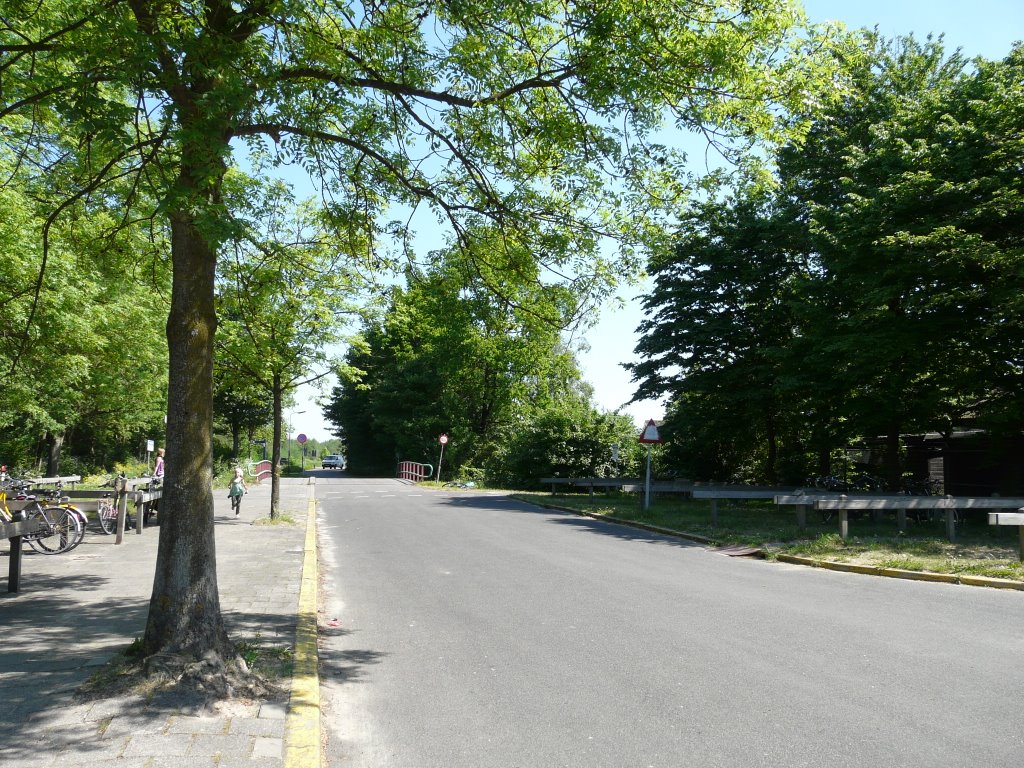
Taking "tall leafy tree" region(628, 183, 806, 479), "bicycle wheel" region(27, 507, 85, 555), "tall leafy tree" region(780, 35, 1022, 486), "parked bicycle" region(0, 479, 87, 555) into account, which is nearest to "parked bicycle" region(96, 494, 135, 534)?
"parked bicycle" region(0, 479, 87, 555)

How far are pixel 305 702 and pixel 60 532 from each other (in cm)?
866

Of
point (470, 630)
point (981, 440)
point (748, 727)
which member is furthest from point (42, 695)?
point (981, 440)

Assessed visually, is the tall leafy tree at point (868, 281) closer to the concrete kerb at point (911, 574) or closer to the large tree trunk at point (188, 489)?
the large tree trunk at point (188, 489)

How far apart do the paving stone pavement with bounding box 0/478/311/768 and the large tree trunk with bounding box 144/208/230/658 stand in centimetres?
55

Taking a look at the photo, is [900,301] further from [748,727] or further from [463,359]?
[463,359]

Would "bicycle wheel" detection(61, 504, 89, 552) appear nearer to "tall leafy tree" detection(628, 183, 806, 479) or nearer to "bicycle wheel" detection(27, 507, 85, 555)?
"bicycle wheel" detection(27, 507, 85, 555)

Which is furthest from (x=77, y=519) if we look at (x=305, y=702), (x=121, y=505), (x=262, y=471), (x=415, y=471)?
(x=415, y=471)

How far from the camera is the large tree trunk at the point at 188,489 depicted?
5258 mm

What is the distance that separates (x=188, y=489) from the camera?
5379 millimetres

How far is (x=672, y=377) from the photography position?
26.8 meters

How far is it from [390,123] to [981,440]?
18924mm

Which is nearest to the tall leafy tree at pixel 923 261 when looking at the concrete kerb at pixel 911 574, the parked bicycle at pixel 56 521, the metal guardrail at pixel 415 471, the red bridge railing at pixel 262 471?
the concrete kerb at pixel 911 574

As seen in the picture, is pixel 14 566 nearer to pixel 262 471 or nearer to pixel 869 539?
pixel 869 539

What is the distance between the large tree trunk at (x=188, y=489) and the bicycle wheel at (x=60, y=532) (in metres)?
7.67
